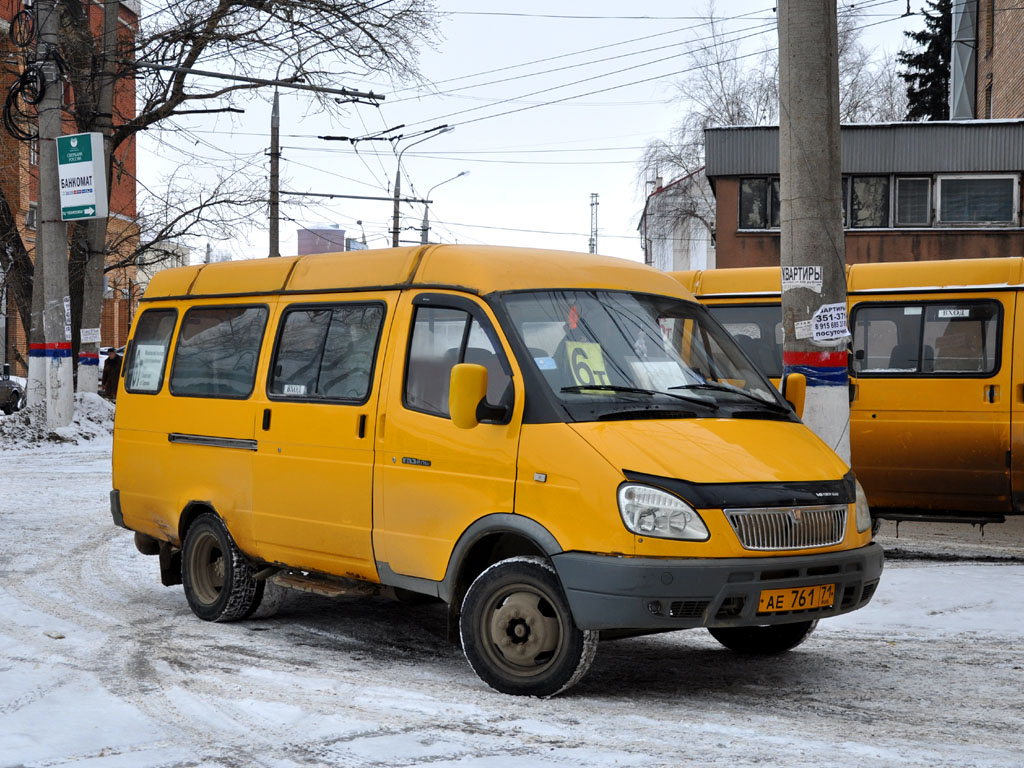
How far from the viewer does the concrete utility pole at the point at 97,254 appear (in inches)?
999

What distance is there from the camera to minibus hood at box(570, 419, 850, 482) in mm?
5891

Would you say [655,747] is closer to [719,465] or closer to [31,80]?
[719,465]

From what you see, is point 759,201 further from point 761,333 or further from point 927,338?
point 927,338

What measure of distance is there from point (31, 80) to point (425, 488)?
18060 millimetres

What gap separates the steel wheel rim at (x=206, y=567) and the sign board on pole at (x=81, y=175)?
14.3m

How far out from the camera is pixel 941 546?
12.1m

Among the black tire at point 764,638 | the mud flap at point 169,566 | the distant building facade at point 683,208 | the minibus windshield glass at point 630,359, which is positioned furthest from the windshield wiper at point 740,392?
the distant building facade at point 683,208

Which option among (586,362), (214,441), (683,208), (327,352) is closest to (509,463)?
(586,362)

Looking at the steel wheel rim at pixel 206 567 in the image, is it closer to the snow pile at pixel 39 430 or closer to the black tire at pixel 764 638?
the black tire at pixel 764 638

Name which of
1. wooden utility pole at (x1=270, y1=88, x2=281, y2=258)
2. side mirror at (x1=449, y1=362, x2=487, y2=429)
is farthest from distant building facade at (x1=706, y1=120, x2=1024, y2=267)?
side mirror at (x1=449, y1=362, x2=487, y2=429)

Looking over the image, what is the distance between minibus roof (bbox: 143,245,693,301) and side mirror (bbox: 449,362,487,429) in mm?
638

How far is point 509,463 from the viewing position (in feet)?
20.7

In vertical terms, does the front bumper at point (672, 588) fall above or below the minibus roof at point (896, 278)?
below

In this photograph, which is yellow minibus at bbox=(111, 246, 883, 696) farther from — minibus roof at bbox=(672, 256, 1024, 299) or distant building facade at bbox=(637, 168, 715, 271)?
distant building facade at bbox=(637, 168, 715, 271)
